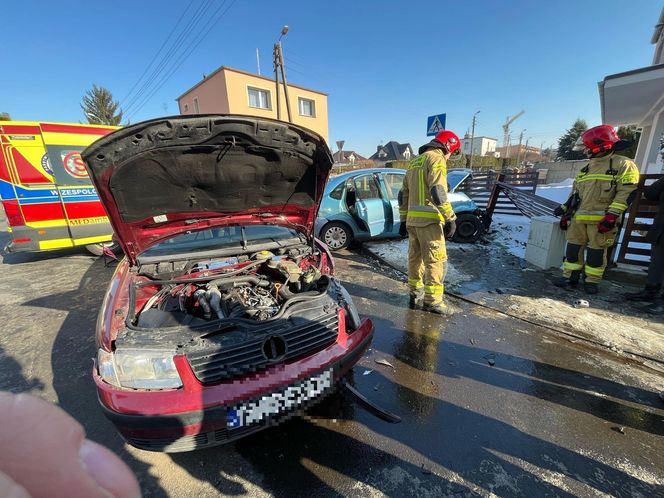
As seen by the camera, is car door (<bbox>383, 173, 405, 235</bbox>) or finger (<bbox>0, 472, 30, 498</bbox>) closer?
finger (<bbox>0, 472, 30, 498</bbox>)

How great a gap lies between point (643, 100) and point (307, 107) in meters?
17.7

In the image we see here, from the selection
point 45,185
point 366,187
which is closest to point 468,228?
point 366,187

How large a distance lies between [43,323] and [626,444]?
565cm

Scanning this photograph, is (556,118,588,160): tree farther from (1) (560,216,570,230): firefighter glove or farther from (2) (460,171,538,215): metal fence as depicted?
(1) (560,216,570,230): firefighter glove

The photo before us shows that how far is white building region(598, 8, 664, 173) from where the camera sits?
533 centimetres

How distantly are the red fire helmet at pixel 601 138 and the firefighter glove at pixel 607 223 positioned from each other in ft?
2.88

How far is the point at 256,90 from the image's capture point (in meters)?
18.0

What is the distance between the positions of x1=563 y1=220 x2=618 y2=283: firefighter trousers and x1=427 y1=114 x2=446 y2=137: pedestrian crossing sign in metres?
3.03

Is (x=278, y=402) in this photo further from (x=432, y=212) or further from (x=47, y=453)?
(x=432, y=212)

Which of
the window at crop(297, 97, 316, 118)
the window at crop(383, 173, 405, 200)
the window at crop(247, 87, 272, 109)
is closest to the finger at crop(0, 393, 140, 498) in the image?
the window at crop(383, 173, 405, 200)

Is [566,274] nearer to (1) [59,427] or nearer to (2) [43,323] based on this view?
(1) [59,427]

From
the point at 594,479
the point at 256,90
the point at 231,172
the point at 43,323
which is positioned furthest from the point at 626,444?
the point at 256,90

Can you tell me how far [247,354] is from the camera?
5.49 ft

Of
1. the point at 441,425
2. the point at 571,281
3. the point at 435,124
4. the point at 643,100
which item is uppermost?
the point at 643,100
